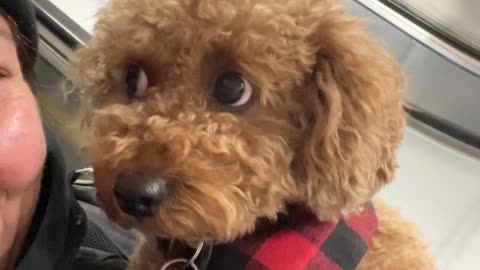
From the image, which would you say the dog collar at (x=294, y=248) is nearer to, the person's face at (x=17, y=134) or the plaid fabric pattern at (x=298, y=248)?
the plaid fabric pattern at (x=298, y=248)

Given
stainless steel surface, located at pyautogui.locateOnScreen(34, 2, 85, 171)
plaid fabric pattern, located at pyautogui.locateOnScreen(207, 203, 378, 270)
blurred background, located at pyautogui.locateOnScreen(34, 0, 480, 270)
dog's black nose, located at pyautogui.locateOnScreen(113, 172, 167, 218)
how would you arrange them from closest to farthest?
dog's black nose, located at pyautogui.locateOnScreen(113, 172, 167, 218)
plaid fabric pattern, located at pyautogui.locateOnScreen(207, 203, 378, 270)
stainless steel surface, located at pyautogui.locateOnScreen(34, 2, 85, 171)
blurred background, located at pyautogui.locateOnScreen(34, 0, 480, 270)

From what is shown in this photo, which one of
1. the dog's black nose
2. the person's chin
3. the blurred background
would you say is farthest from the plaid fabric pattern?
the blurred background

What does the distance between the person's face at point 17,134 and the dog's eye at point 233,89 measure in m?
0.24

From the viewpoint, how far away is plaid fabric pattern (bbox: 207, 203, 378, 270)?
0.95 metres

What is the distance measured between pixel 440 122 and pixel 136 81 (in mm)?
1181

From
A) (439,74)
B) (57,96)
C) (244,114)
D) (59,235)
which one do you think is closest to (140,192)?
(244,114)

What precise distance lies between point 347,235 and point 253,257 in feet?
0.41

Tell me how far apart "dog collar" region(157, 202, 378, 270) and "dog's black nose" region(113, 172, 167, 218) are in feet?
0.47

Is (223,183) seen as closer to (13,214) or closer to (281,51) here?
(281,51)

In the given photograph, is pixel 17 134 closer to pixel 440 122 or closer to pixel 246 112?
pixel 246 112

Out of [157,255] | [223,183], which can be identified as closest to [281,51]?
[223,183]

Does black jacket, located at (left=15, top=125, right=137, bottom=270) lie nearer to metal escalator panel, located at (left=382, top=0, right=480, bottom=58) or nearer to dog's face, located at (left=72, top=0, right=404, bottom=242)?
dog's face, located at (left=72, top=0, right=404, bottom=242)

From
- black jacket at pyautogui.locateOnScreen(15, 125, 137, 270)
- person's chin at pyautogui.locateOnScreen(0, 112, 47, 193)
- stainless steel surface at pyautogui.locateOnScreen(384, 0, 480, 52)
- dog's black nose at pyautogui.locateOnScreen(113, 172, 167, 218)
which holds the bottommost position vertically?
stainless steel surface at pyautogui.locateOnScreen(384, 0, 480, 52)

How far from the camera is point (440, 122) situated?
6.47ft
